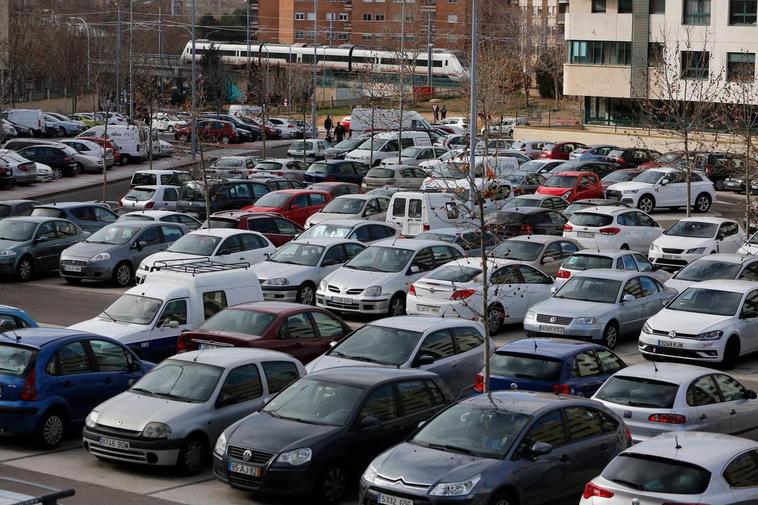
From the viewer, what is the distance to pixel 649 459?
10.9 meters

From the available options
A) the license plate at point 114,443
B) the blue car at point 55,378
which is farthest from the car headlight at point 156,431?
the blue car at point 55,378

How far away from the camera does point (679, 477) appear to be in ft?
34.9

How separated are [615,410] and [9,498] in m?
9.61

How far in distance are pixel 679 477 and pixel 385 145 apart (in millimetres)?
43764

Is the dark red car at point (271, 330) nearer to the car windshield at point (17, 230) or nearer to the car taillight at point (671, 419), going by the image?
the car taillight at point (671, 419)

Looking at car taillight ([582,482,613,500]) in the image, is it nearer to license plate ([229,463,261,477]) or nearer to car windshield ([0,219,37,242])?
license plate ([229,463,261,477])

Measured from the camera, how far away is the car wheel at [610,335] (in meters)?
21.9

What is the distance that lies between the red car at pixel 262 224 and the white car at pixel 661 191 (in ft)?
45.6

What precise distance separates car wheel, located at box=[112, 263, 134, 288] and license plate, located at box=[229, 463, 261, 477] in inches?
621

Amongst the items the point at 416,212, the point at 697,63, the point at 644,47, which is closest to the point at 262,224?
the point at 416,212

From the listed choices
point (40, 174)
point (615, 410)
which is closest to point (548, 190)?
point (40, 174)

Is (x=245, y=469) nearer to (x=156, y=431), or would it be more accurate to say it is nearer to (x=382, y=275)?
(x=156, y=431)

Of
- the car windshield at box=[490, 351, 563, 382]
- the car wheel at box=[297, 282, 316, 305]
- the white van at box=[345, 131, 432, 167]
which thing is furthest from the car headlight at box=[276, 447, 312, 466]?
the white van at box=[345, 131, 432, 167]

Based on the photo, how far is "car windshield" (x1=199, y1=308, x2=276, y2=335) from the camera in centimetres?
1791
